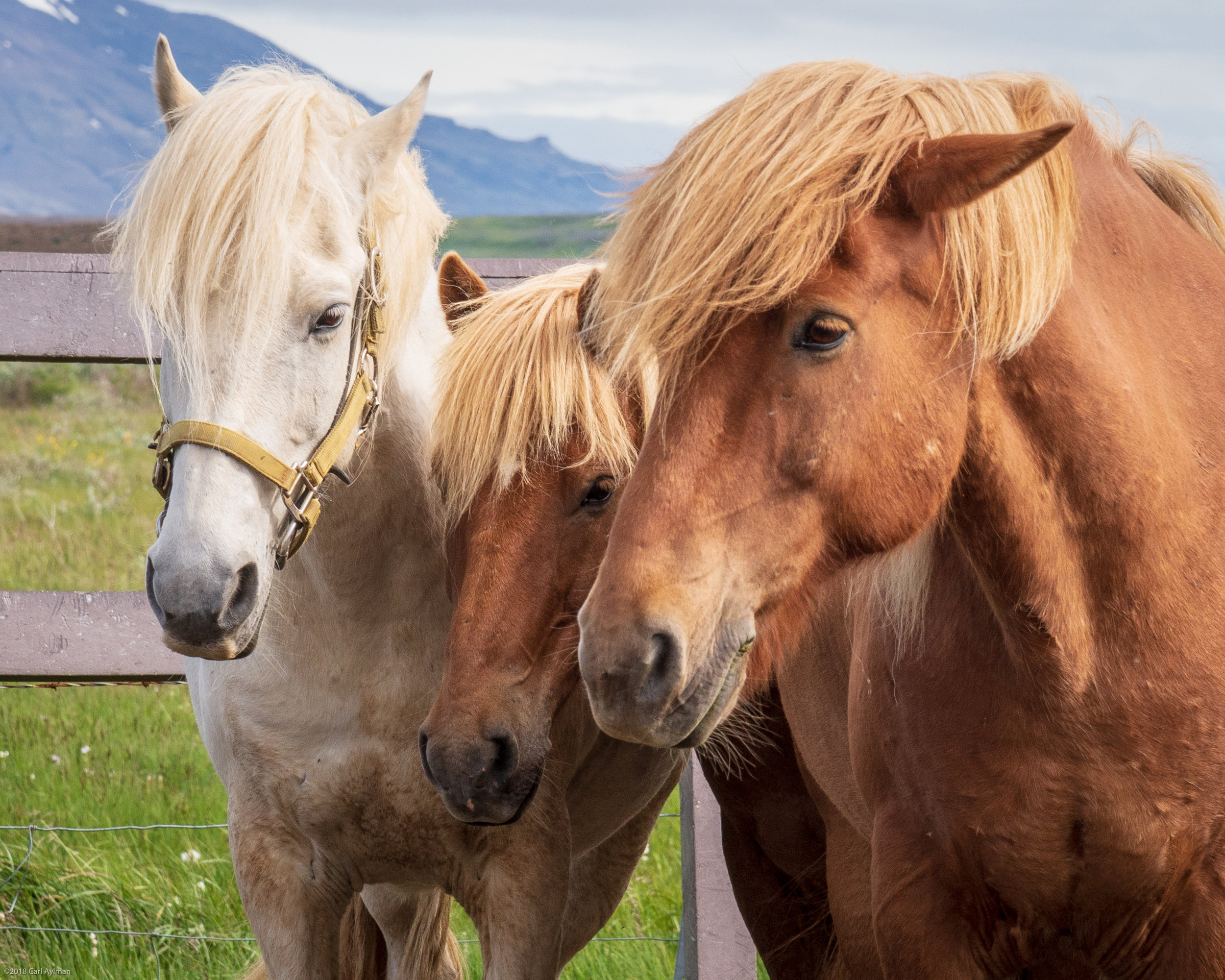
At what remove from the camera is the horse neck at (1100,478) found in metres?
1.50

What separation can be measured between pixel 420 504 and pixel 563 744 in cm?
57

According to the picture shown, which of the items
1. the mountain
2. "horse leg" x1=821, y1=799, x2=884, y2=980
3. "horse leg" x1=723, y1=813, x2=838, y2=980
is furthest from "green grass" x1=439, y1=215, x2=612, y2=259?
"horse leg" x1=821, y1=799, x2=884, y2=980

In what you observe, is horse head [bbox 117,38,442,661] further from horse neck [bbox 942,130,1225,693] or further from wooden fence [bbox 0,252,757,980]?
horse neck [bbox 942,130,1225,693]

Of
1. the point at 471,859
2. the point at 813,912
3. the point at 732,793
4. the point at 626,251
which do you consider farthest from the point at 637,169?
the point at 813,912

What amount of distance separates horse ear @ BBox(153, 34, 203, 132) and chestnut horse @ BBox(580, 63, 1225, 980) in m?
1.05

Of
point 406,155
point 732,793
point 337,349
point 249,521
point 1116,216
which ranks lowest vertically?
point 732,793

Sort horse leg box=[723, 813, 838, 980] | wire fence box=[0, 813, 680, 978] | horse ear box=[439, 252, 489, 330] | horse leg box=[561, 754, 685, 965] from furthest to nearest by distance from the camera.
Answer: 1. wire fence box=[0, 813, 680, 978]
2. horse leg box=[723, 813, 838, 980]
3. horse leg box=[561, 754, 685, 965]
4. horse ear box=[439, 252, 489, 330]

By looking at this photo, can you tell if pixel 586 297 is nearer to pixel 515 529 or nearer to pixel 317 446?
pixel 515 529

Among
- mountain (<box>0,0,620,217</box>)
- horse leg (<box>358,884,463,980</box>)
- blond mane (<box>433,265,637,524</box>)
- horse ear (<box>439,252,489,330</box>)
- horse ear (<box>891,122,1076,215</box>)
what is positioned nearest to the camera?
horse ear (<box>891,122,1076,215</box>)

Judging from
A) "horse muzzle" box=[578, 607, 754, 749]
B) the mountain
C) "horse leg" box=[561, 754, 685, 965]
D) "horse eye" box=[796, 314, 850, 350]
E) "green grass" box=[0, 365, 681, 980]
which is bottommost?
the mountain

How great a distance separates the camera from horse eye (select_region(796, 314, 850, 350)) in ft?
4.52

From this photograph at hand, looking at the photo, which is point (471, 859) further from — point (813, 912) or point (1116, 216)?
point (1116, 216)

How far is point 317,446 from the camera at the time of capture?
1937mm

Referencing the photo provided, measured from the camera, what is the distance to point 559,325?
2.14m
